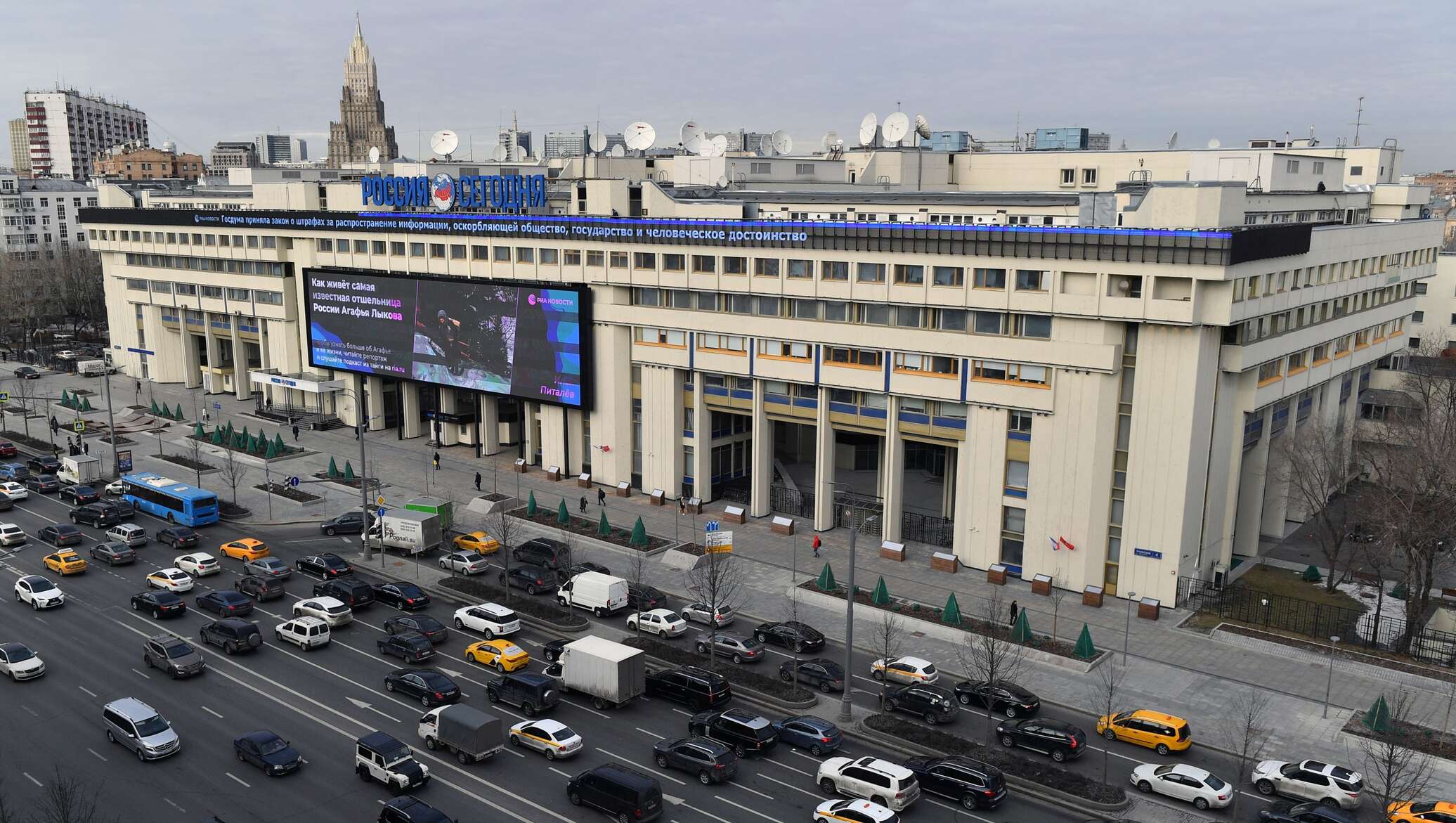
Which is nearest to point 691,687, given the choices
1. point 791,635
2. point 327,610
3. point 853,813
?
point 791,635

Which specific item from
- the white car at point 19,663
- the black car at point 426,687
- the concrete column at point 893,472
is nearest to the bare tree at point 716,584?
the concrete column at point 893,472

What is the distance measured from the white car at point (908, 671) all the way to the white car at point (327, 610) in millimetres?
27118

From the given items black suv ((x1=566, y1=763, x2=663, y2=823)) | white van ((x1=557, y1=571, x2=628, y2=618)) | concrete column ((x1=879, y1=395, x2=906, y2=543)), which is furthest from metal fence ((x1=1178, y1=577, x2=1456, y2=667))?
black suv ((x1=566, y1=763, x2=663, y2=823))

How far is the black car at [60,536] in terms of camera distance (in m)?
68.9

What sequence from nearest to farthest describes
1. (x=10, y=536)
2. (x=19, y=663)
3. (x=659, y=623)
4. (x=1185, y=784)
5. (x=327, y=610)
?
(x=1185, y=784)
(x=19, y=663)
(x=659, y=623)
(x=327, y=610)
(x=10, y=536)

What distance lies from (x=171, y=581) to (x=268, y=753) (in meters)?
25.0

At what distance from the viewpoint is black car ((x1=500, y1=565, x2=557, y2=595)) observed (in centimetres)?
6181

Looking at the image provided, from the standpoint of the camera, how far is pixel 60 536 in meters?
69.1

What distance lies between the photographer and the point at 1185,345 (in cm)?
5681

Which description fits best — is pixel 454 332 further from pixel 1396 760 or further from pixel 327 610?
pixel 1396 760

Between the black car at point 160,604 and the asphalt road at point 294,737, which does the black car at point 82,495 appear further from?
the black car at point 160,604

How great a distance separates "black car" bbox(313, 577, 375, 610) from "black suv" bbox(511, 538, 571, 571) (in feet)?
31.3

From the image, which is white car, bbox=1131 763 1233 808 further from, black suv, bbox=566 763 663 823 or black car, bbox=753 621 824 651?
black suv, bbox=566 763 663 823

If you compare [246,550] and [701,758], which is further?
[246,550]
